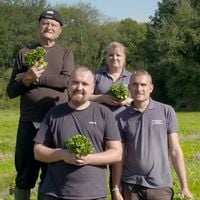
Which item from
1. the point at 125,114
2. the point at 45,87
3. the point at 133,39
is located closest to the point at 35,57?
the point at 45,87

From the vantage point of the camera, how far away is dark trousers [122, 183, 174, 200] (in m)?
6.67

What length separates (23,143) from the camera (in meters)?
7.47

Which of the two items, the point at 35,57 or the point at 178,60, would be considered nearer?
the point at 35,57

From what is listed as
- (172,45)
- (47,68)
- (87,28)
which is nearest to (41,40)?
(47,68)

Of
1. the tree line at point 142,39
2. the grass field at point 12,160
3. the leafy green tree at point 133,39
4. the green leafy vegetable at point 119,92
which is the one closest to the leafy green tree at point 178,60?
the tree line at point 142,39

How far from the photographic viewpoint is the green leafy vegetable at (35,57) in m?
6.98

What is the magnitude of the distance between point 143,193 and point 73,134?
1246mm

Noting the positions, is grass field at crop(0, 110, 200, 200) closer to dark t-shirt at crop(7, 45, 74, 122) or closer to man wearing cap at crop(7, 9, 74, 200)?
man wearing cap at crop(7, 9, 74, 200)

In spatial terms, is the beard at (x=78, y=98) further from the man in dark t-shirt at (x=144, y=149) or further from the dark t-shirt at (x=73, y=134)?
the man in dark t-shirt at (x=144, y=149)

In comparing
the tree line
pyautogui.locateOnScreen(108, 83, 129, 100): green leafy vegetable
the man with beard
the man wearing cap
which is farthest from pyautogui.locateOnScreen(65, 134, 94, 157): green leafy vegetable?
the tree line

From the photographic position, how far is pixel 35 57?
275 inches

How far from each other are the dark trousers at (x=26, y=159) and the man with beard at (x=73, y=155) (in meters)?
1.24

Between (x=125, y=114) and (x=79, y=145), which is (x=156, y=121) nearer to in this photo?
(x=125, y=114)

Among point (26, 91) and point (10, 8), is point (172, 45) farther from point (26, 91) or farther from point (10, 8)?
point (26, 91)
